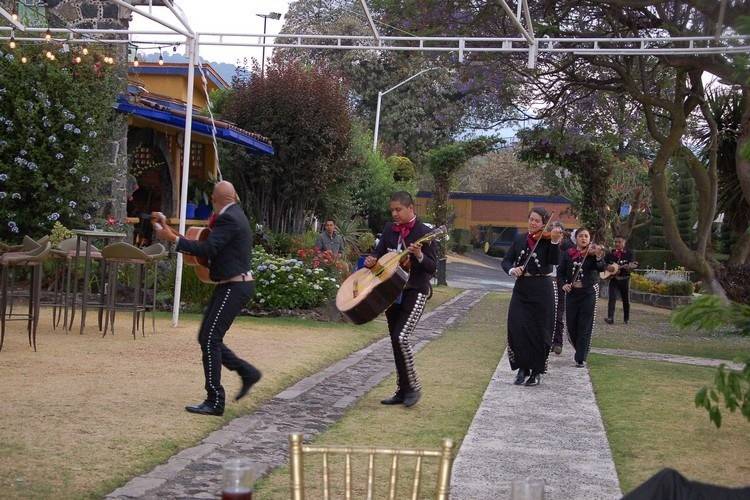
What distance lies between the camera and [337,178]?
1021 inches

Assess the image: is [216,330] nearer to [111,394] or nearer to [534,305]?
[111,394]

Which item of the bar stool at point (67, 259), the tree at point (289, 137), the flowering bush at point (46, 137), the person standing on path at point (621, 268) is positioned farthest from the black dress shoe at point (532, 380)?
the tree at point (289, 137)

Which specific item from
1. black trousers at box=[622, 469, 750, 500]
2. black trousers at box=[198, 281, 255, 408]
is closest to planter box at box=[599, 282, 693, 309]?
black trousers at box=[198, 281, 255, 408]

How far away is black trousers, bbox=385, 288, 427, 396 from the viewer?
9266 millimetres

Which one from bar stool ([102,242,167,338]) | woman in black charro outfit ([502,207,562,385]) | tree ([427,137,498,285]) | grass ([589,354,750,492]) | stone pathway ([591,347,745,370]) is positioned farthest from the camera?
tree ([427,137,498,285])

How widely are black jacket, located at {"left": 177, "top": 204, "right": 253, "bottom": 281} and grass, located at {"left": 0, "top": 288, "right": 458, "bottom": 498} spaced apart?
115 centimetres

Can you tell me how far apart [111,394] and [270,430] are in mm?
1636

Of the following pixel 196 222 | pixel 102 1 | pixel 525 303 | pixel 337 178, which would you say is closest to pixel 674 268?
pixel 337 178

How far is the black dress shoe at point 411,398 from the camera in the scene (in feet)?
30.7

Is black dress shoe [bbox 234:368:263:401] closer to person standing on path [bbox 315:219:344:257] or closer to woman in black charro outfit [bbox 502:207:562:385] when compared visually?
woman in black charro outfit [bbox 502:207:562:385]

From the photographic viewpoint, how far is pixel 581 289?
13805 mm

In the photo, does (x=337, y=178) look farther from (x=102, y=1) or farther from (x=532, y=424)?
(x=532, y=424)

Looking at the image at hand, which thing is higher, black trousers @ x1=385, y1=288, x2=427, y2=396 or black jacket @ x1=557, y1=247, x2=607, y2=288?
black jacket @ x1=557, y1=247, x2=607, y2=288

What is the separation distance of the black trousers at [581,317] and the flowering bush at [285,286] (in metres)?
5.02
